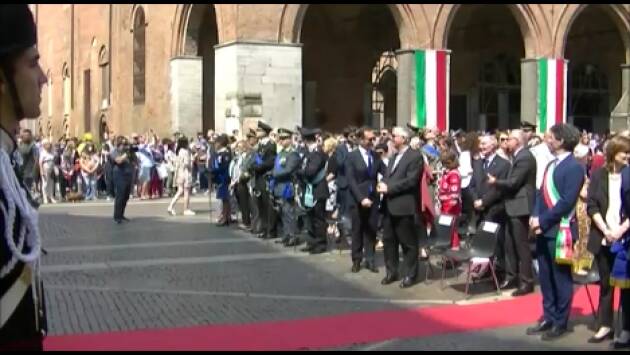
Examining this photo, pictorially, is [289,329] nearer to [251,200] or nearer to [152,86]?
[251,200]

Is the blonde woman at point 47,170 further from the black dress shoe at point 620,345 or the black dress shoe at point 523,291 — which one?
the black dress shoe at point 620,345

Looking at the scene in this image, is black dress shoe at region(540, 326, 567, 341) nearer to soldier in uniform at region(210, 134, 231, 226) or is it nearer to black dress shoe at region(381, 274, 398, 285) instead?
black dress shoe at region(381, 274, 398, 285)

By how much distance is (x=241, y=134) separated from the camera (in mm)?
23125

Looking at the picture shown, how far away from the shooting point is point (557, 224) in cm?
741

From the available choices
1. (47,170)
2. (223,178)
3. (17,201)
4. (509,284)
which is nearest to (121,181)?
(223,178)

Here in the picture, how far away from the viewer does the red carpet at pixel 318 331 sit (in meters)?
7.09

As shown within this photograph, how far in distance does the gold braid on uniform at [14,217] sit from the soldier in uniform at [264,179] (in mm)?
11635

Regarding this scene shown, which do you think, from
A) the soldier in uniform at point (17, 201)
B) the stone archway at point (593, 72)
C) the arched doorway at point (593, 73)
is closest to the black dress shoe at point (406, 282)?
the soldier in uniform at point (17, 201)

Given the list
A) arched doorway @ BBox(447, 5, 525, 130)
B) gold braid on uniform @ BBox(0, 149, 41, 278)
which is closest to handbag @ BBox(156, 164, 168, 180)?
arched doorway @ BBox(447, 5, 525, 130)

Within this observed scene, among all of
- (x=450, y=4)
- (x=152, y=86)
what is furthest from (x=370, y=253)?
(x=152, y=86)

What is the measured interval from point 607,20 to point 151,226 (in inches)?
Result: 928

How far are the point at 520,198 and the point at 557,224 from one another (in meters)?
1.99

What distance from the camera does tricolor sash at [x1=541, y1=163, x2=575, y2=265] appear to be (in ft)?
24.1

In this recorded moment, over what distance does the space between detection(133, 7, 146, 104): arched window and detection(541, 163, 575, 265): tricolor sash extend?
82.1 ft
